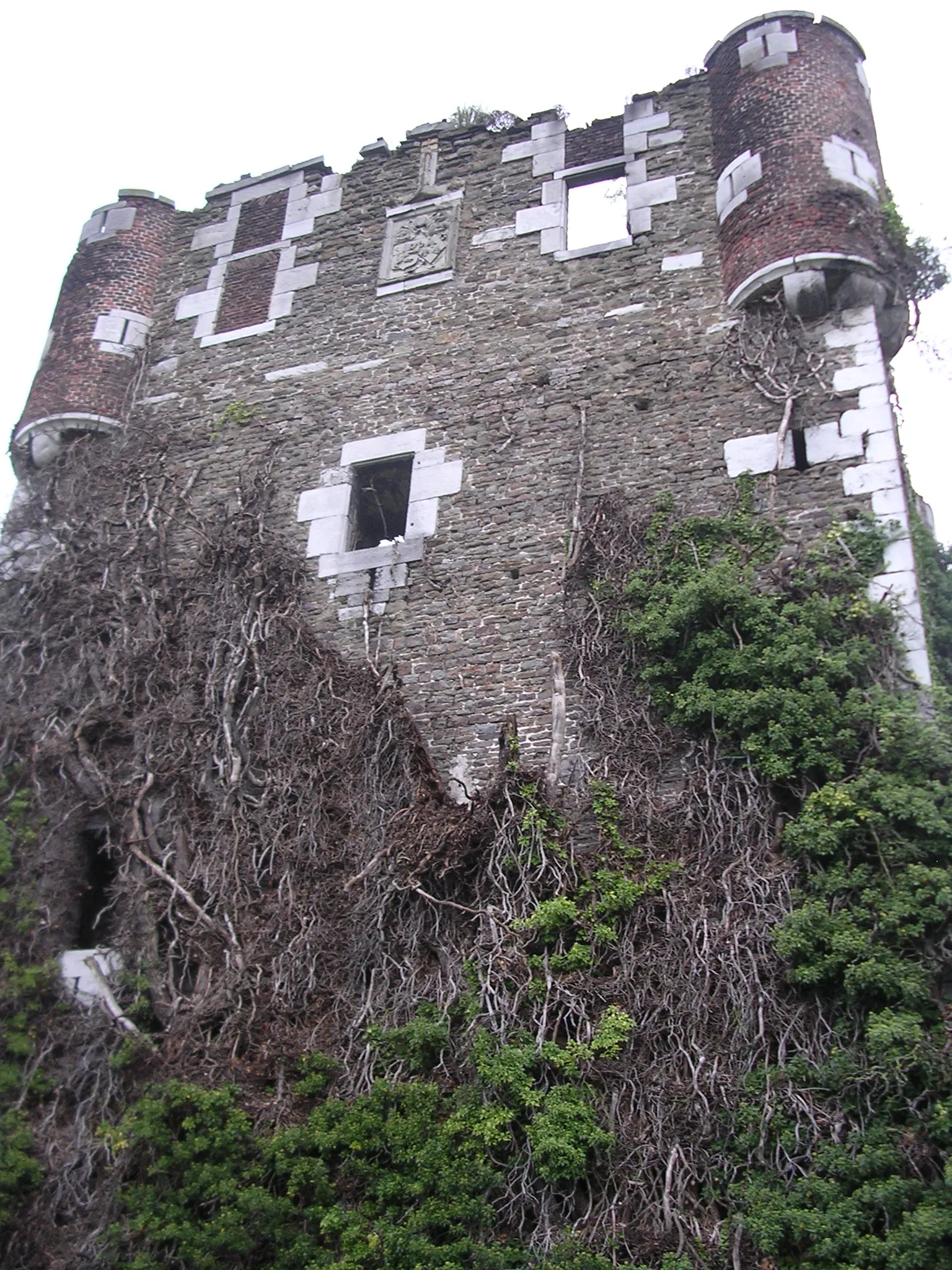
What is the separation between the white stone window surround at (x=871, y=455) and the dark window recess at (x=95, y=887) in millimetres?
5385

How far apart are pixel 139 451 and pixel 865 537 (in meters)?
6.43

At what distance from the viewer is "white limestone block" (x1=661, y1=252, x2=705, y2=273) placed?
987 cm

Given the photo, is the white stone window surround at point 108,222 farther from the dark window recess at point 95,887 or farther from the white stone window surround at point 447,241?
the dark window recess at point 95,887

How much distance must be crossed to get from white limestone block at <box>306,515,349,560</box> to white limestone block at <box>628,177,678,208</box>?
3745mm

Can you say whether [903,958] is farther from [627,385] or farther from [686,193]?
[686,193]

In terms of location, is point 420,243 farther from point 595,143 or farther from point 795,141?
point 795,141

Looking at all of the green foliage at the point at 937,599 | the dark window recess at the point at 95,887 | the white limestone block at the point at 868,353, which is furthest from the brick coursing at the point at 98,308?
the green foliage at the point at 937,599

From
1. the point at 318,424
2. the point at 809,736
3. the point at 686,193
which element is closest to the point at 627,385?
the point at 686,193

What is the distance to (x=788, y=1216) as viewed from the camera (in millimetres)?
5660

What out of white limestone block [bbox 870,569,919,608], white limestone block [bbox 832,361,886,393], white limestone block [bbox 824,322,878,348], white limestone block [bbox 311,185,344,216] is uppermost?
white limestone block [bbox 311,185,344,216]

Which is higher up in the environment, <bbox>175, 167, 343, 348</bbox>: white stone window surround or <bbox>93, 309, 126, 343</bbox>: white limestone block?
<bbox>175, 167, 343, 348</bbox>: white stone window surround

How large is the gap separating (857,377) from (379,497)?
3.97 m

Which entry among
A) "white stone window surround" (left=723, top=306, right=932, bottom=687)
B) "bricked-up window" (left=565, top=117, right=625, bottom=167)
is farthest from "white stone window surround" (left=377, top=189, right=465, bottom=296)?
"white stone window surround" (left=723, top=306, right=932, bottom=687)

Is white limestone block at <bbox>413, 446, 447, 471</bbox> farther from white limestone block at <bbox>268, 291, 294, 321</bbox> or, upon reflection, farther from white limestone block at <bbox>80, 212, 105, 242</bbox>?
white limestone block at <bbox>80, 212, 105, 242</bbox>
